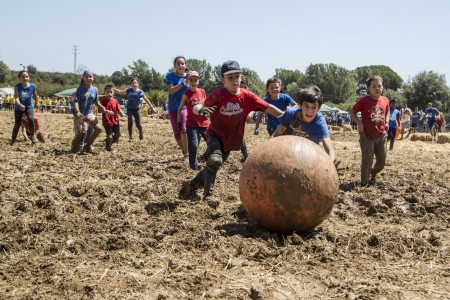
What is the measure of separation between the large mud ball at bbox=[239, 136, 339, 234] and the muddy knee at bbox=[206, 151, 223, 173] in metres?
1.13

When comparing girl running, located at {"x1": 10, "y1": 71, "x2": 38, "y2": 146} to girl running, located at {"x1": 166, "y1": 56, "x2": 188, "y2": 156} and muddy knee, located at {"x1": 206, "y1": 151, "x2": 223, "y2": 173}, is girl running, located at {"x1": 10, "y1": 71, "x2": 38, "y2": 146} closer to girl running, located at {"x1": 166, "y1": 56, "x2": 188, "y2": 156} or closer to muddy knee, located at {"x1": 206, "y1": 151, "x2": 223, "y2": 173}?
girl running, located at {"x1": 166, "y1": 56, "x2": 188, "y2": 156}

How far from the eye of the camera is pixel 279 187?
4578 mm

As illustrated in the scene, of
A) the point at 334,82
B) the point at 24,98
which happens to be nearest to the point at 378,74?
the point at 334,82

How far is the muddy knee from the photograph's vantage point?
5933mm

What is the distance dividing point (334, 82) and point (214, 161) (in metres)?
110

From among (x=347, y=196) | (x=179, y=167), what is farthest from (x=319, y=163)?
(x=179, y=167)

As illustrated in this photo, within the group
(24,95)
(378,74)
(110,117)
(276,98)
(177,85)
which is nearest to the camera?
(276,98)

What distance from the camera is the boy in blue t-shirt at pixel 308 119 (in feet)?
18.9

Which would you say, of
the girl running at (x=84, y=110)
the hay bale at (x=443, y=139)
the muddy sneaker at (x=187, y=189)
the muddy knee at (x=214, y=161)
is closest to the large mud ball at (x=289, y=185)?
the muddy knee at (x=214, y=161)

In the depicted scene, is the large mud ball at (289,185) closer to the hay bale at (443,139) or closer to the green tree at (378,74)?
the hay bale at (443,139)

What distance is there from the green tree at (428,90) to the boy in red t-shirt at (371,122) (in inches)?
2537

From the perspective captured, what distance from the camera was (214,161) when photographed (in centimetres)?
593

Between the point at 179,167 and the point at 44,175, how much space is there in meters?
2.47

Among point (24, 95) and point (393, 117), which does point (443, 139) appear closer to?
point (393, 117)
